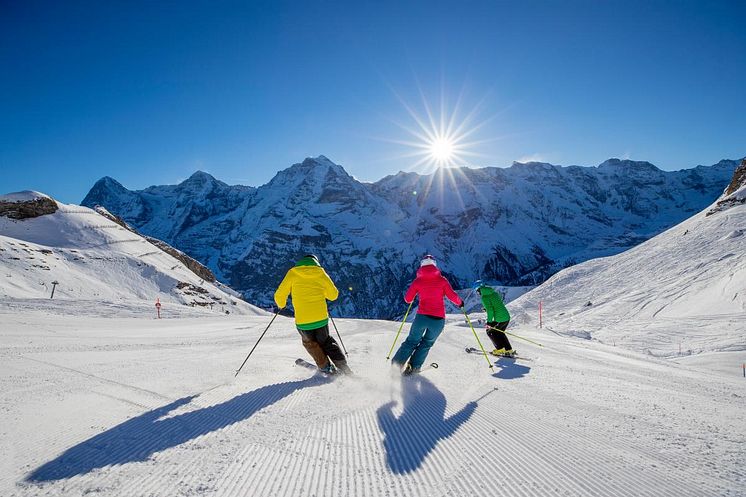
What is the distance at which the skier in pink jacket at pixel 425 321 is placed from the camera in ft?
21.1

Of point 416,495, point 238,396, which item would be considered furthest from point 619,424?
point 238,396

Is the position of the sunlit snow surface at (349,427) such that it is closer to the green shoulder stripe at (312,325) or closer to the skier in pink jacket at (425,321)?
the skier in pink jacket at (425,321)

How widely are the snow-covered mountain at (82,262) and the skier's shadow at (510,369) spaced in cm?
3047

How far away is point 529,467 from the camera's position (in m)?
2.67

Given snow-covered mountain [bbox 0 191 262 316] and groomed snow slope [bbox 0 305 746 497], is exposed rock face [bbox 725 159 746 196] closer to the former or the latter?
groomed snow slope [bbox 0 305 746 497]

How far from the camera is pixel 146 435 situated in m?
2.94

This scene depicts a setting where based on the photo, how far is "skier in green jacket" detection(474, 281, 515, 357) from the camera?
29.3 ft

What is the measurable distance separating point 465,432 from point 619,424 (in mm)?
1530

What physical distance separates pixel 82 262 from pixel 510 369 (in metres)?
47.7

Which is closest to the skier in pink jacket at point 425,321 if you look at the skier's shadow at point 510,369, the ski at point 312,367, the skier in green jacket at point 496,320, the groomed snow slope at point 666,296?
the ski at point 312,367

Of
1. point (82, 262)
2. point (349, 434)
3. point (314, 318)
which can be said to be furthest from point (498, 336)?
point (82, 262)

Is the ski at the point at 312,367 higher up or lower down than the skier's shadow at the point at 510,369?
higher up

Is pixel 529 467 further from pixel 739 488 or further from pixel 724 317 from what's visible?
pixel 724 317

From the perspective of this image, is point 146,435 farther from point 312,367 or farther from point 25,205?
point 25,205
